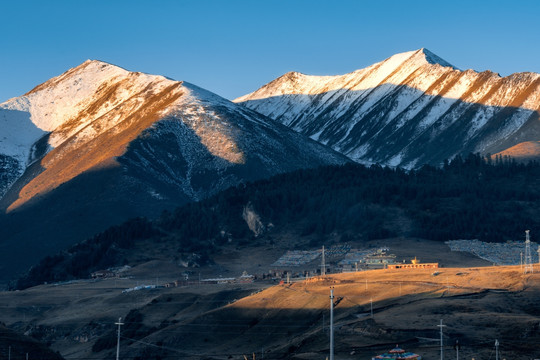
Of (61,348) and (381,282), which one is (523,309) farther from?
(61,348)

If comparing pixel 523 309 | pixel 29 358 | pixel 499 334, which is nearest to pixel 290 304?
pixel 523 309

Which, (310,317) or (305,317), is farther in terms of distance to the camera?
(305,317)

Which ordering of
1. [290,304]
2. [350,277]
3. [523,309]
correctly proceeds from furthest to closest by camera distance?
[350,277] → [290,304] → [523,309]

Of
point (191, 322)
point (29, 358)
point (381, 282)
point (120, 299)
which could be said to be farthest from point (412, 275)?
point (29, 358)

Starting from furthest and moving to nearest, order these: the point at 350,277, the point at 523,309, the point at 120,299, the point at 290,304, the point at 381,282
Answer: the point at 120,299 → the point at 350,277 → the point at 381,282 → the point at 290,304 → the point at 523,309

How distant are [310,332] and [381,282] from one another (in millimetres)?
34153

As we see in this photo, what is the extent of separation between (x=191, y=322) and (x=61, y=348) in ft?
77.0

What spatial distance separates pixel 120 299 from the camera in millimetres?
189875

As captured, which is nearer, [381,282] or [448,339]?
[448,339]

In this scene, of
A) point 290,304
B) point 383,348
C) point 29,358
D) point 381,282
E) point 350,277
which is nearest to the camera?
point 29,358

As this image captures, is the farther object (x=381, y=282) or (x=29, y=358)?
(x=381, y=282)

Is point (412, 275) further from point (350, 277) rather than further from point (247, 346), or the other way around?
point (247, 346)

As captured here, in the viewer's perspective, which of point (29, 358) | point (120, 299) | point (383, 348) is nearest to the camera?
point (29, 358)

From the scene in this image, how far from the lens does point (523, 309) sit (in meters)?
125
